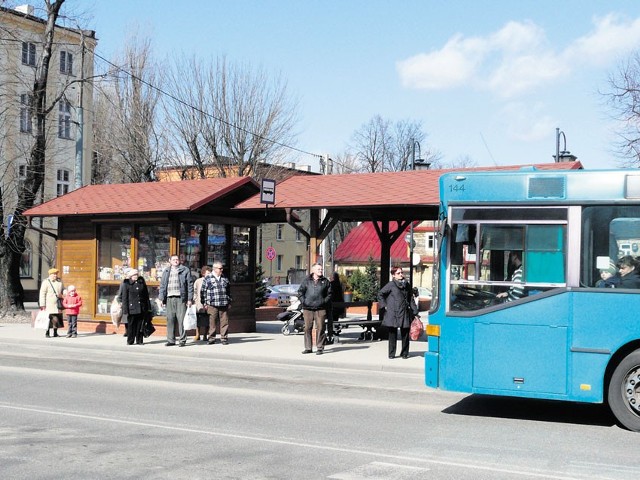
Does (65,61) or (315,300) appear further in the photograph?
(65,61)

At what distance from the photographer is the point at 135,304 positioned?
18.9 m

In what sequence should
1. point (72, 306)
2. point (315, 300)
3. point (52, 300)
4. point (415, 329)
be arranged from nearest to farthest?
point (315, 300), point (415, 329), point (72, 306), point (52, 300)

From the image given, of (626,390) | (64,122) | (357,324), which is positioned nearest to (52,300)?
(357,324)

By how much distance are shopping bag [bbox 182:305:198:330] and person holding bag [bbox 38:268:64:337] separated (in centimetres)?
395

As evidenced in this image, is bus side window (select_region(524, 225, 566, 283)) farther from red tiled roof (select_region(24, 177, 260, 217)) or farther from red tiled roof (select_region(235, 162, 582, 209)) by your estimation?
red tiled roof (select_region(24, 177, 260, 217))

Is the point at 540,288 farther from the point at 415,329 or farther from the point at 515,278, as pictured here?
the point at 415,329

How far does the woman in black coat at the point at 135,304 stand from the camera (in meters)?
18.9

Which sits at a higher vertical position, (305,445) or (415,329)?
(415,329)

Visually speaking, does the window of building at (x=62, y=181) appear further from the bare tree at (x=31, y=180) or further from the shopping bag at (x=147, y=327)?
the shopping bag at (x=147, y=327)

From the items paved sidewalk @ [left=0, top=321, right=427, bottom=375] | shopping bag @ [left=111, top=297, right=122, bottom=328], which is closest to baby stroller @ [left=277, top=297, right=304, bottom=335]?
paved sidewalk @ [left=0, top=321, right=427, bottom=375]

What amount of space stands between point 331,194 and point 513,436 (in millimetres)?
11223

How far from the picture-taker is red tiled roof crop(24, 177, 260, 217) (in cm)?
2059

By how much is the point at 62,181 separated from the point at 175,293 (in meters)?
36.5

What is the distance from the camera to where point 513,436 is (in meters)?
9.00
